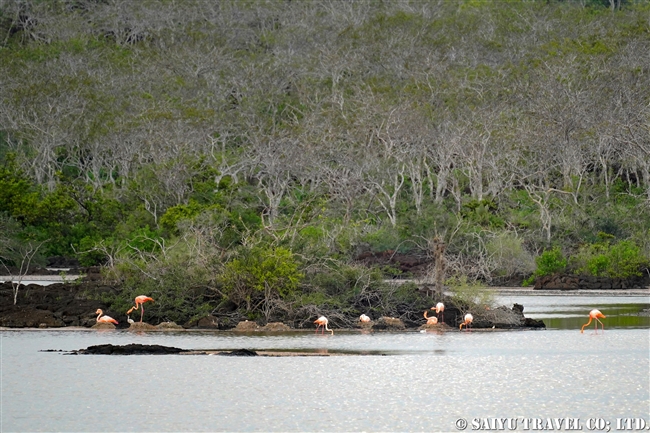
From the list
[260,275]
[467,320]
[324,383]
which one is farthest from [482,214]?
[324,383]

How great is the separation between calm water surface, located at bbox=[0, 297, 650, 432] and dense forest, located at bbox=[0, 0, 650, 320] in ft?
9.80

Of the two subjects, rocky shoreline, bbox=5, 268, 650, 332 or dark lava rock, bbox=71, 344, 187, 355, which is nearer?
dark lava rock, bbox=71, 344, 187, 355

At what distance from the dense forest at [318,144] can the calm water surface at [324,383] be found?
9.80ft

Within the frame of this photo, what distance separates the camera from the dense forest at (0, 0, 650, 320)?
29220 mm

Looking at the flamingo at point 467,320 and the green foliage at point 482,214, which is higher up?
the green foliage at point 482,214

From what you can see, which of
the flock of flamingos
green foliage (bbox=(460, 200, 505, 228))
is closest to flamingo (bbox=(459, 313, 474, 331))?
the flock of flamingos

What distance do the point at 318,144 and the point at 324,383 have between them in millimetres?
34558

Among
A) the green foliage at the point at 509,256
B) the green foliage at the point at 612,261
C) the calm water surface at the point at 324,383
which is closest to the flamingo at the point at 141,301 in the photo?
the calm water surface at the point at 324,383

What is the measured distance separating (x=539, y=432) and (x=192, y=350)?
8439mm

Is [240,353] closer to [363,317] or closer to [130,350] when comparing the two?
[130,350]

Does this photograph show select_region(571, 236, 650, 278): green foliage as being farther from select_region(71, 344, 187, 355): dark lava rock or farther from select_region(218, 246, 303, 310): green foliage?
select_region(71, 344, 187, 355): dark lava rock

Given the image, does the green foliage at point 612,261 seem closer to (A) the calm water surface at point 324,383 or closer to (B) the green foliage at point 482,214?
(B) the green foliage at point 482,214

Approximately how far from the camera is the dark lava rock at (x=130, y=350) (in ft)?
69.8

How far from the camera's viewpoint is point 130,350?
70.3 ft
